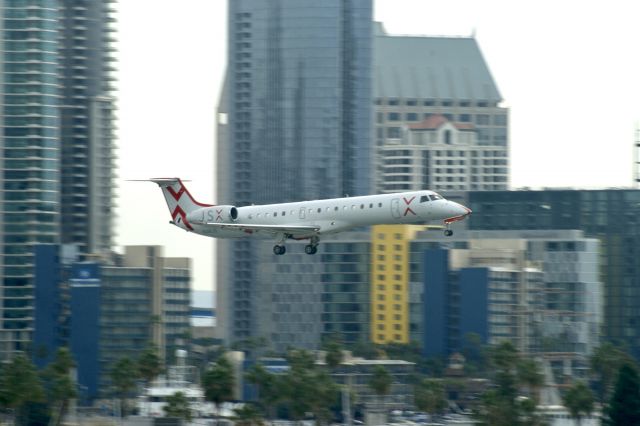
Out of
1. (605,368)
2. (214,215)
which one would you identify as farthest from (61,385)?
(605,368)

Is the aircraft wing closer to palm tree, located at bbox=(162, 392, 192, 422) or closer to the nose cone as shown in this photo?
the nose cone

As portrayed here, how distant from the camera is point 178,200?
99812 millimetres

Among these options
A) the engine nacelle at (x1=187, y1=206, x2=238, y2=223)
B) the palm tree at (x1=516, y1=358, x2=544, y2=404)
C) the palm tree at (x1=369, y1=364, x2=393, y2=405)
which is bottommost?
the palm tree at (x1=369, y1=364, x2=393, y2=405)

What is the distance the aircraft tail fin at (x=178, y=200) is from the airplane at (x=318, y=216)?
3.06 feet

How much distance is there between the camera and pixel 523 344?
191250 mm

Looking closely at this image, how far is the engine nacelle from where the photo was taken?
311 ft

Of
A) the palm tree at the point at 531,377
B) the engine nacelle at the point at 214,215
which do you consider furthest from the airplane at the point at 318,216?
the palm tree at the point at 531,377

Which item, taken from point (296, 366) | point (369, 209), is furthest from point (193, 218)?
point (296, 366)

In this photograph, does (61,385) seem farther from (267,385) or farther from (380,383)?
(380,383)

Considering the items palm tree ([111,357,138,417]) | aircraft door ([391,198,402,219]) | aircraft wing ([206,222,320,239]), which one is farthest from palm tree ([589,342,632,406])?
aircraft door ([391,198,402,219])

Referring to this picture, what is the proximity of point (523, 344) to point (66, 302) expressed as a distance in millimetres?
55534

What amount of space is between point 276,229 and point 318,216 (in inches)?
105

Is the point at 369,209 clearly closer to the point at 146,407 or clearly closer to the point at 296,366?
the point at 296,366

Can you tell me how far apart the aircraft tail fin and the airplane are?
0.93m
